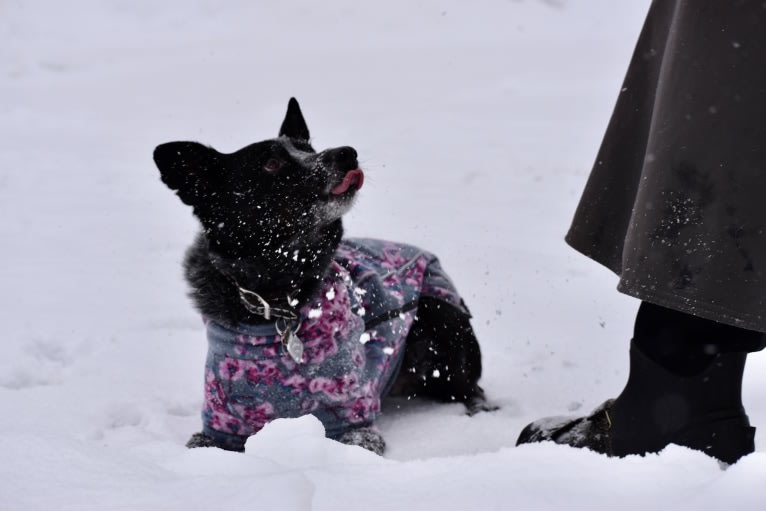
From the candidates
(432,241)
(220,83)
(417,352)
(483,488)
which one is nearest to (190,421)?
(417,352)

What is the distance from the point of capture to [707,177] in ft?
5.12

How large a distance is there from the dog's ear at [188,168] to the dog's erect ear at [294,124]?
48cm

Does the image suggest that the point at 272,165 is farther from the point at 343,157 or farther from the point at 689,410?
the point at 689,410

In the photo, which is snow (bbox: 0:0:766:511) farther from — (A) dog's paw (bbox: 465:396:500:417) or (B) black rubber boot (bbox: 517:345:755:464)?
(B) black rubber boot (bbox: 517:345:755:464)

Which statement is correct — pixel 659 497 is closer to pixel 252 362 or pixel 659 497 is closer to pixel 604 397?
pixel 252 362

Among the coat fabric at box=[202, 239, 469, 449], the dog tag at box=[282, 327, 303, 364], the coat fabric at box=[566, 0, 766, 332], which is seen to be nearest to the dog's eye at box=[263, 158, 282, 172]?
the coat fabric at box=[202, 239, 469, 449]

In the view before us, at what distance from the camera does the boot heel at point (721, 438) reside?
5.49ft

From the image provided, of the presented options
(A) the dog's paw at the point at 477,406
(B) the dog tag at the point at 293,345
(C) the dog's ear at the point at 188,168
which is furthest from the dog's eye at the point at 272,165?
(A) the dog's paw at the point at 477,406

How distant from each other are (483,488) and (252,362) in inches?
51.0

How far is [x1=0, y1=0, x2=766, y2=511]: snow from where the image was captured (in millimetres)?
1312

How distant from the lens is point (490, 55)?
847 cm

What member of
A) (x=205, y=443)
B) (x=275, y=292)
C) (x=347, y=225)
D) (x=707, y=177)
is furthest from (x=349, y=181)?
(x=347, y=225)

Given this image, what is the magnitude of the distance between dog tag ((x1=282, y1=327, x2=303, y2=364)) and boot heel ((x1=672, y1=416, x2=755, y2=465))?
1.13 metres

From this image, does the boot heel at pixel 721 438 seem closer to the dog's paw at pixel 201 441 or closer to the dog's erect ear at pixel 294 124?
the dog's paw at pixel 201 441
